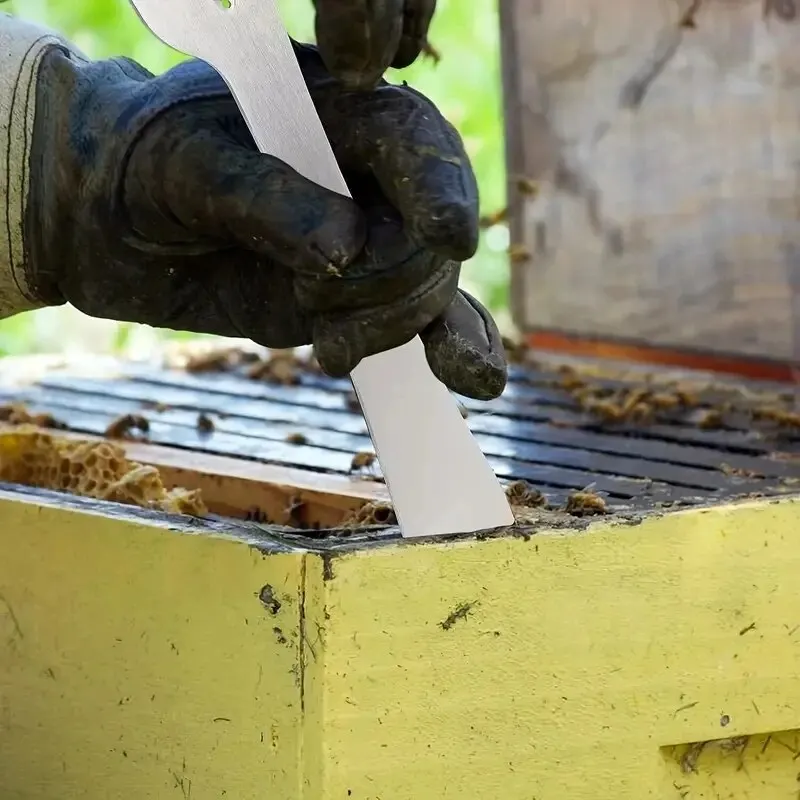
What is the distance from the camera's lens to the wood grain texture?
1.89m

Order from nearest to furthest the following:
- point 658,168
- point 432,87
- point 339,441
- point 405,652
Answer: point 405,652 → point 339,441 → point 658,168 → point 432,87

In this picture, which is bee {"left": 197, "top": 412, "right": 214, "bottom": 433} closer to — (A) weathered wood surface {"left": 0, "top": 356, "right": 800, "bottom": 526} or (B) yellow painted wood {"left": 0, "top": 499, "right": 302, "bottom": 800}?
(A) weathered wood surface {"left": 0, "top": 356, "right": 800, "bottom": 526}

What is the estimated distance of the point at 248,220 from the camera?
913 millimetres

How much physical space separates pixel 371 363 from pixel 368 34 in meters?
0.28

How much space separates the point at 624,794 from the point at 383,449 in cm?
34

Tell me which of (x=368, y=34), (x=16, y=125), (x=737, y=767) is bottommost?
(x=737, y=767)

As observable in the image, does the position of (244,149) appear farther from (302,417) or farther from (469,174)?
(302,417)

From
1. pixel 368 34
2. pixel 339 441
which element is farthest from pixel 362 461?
pixel 368 34

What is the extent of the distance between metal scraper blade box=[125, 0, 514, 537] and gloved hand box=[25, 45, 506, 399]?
24mm

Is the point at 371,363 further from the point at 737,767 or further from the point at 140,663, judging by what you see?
the point at 737,767

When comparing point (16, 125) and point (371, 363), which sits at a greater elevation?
point (16, 125)

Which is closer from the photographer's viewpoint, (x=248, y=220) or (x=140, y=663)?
(x=248, y=220)

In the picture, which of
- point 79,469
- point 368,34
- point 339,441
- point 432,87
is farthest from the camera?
point 432,87

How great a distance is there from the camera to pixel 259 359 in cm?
195
